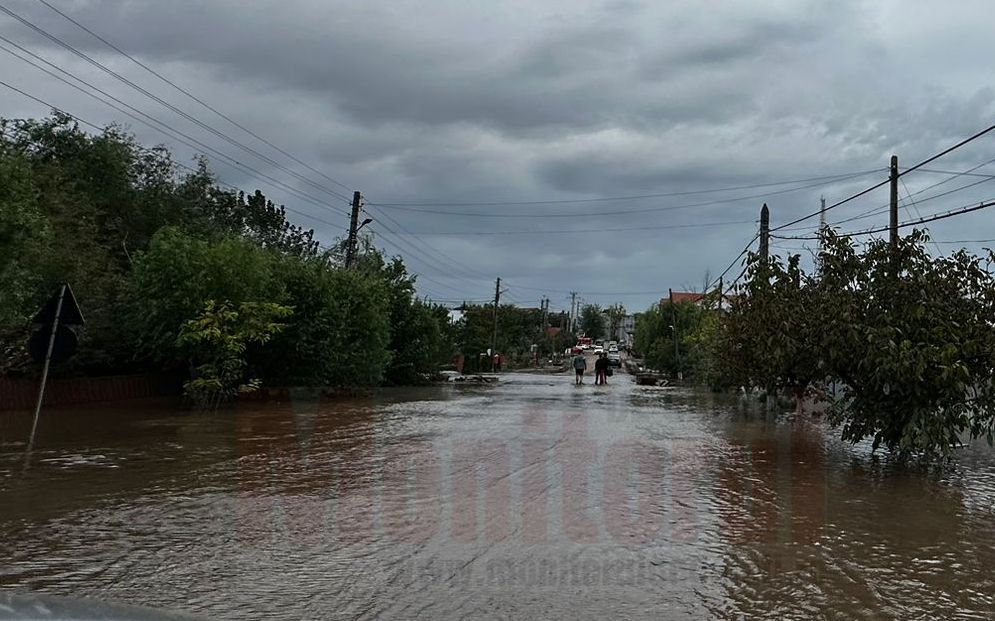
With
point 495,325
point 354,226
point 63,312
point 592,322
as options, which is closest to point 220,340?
point 63,312

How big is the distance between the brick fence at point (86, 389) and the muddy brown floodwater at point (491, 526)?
442cm

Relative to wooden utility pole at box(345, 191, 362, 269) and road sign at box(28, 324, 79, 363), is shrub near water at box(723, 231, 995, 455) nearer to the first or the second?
road sign at box(28, 324, 79, 363)

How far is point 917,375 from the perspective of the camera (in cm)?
1211

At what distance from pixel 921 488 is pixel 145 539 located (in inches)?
367

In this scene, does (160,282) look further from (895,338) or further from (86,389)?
(895,338)

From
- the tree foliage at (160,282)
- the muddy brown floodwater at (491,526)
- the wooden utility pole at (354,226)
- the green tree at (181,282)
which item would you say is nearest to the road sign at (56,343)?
the muddy brown floodwater at (491,526)

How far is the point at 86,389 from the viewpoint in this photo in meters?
23.0

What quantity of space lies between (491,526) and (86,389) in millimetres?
17786

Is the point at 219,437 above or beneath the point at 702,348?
beneath

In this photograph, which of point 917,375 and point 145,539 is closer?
point 145,539

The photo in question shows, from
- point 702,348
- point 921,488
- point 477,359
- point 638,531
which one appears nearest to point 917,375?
point 921,488

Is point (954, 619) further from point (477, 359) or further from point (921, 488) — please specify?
point (477, 359)

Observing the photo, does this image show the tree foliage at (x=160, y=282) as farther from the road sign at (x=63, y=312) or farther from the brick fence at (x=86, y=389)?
the road sign at (x=63, y=312)

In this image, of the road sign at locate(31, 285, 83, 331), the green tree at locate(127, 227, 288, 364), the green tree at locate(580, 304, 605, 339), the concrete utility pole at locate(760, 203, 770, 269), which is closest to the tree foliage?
the green tree at locate(127, 227, 288, 364)
